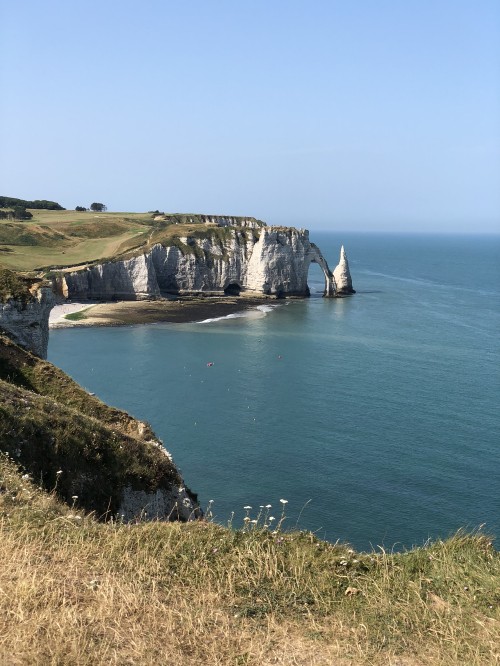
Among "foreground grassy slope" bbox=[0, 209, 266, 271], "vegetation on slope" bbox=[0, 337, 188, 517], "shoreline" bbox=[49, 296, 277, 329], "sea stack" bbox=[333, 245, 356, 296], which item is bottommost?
"shoreline" bbox=[49, 296, 277, 329]

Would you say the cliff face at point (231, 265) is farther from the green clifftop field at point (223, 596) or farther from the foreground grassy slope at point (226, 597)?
the foreground grassy slope at point (226, 597)

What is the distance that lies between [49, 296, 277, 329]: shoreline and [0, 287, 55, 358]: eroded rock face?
182ft

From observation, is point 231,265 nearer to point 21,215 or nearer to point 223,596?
point 21,215

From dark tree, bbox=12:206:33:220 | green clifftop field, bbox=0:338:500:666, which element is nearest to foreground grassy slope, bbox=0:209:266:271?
dark tree, bbox=12:206:33:220

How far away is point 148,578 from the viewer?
9375 mm

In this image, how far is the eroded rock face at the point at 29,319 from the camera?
1129 inches

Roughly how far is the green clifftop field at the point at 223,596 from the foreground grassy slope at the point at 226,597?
0.07ft

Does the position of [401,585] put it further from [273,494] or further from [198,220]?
[198,220]

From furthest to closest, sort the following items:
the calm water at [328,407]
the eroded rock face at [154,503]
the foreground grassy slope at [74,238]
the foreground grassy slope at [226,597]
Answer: the foreground grassy slope at [74,238]
the calm water at [328,407]
the eroded rock face at [154,503]
the foreground grassy slope at [226,597]

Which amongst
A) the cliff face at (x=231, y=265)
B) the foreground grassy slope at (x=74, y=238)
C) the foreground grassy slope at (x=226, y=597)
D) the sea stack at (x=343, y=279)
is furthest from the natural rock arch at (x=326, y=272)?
the foreground grassy slope at (x=226, y=597)

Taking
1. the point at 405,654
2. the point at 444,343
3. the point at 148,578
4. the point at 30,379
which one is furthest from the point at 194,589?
the point at 444,343

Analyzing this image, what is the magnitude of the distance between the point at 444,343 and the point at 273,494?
160 feet

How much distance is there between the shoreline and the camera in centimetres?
8938

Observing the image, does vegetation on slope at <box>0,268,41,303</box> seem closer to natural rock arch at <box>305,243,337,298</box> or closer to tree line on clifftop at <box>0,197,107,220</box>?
natural rock arch at <box>305,243,337,298</box>
